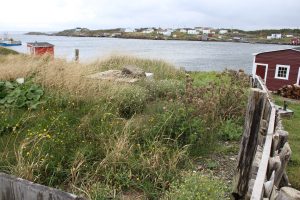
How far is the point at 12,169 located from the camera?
361 centimetres

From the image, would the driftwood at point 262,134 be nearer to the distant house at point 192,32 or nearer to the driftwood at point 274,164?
the driftwood at point 274,164

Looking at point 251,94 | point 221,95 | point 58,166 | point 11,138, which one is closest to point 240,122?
point 221,95

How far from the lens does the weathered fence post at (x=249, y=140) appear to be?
3270 millimetres

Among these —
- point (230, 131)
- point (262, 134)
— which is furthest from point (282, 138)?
point (230, 131)

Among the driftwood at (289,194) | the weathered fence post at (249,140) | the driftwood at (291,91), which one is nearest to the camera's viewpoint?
the driftwood at (289,194)

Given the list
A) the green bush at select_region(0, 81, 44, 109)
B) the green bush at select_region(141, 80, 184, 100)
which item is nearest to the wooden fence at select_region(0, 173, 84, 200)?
the green bush at select_region(0, 81, 44, 109)

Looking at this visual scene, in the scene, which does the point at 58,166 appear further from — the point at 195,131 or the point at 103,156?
the point at 195,131

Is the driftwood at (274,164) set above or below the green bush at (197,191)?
above

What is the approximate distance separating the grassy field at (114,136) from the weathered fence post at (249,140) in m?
0.23

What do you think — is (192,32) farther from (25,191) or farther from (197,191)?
(25,191)

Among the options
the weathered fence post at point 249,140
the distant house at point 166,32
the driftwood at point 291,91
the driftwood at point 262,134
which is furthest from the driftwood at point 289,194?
the distant house at point 166,32

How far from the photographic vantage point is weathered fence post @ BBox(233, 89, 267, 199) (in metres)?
3.27

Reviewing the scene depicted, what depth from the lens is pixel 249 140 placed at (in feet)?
11.1

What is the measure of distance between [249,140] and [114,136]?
6.74ft
